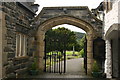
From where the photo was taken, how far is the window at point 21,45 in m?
8.93

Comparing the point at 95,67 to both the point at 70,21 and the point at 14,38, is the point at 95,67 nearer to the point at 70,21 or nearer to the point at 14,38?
the point at 70,21

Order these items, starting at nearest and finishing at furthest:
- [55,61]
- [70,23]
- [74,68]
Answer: [70,23], [74,68], [55,61]

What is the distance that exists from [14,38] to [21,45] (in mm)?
1614

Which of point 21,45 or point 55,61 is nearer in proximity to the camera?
point 21,45

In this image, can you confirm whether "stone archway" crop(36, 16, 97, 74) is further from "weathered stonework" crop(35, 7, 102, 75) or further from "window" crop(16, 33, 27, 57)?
"window" crop(16, 33, 27, 57)

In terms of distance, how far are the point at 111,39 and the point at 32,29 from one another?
4529mm

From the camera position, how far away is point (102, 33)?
1023cm

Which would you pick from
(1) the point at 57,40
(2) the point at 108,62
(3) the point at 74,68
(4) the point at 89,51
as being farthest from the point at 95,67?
(1) the point at 57,40

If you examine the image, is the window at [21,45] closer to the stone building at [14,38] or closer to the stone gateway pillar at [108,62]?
the stone building at [14,38]

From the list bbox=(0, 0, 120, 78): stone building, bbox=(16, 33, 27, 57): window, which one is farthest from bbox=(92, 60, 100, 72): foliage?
bbox=(16, 33, 27, 57): window

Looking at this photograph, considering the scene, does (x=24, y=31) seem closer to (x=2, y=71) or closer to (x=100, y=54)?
(x=2, y=71)

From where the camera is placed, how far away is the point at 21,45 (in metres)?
9.48

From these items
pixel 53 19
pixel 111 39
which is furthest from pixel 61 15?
pixel 111 39

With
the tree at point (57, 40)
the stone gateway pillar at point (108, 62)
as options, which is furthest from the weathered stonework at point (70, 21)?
the tree at point (57, 40)
